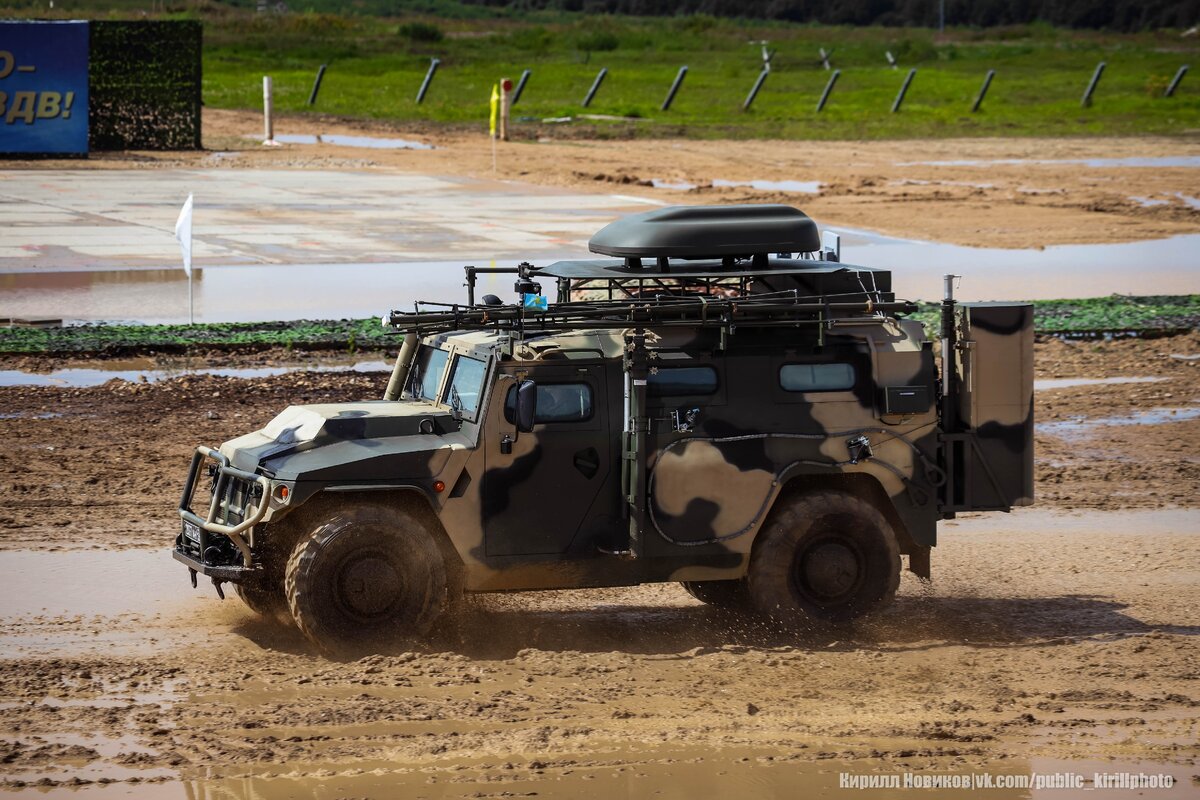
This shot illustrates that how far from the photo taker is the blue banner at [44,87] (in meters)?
40.0

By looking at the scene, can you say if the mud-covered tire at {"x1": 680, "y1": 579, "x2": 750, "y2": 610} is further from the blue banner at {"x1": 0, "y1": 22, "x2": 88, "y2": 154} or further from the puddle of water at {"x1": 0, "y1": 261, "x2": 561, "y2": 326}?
the blue banner at {"x1": 0, "y1": 22, "x2": 88, "y2": 154}

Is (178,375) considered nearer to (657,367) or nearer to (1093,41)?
(657,367)

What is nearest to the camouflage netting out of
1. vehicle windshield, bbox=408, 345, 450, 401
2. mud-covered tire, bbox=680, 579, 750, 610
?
vehicle windshield, bbox=408, 345, 450, 401

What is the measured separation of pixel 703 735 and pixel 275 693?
2397mm

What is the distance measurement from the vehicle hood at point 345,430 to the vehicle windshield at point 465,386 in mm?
109

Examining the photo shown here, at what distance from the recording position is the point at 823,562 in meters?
10.8

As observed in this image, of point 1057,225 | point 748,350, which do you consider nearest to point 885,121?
point 1057,225

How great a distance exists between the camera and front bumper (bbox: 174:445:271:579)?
32.9ft

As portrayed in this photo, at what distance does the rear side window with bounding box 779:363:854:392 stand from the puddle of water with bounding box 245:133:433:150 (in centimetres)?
3539

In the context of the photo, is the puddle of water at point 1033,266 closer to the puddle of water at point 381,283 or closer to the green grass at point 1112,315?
the puddle of water at point 381,283

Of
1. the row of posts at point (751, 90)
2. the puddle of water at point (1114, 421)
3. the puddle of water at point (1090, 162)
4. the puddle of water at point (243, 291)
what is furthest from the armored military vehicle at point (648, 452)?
the row of posts at point (751, 90)

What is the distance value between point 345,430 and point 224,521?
0.95 meters

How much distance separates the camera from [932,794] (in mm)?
8578

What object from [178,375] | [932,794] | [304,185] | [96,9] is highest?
[96,9]
